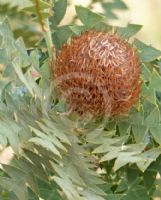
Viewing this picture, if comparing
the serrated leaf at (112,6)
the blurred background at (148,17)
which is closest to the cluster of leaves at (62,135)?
the serrated leaf at (112,6)

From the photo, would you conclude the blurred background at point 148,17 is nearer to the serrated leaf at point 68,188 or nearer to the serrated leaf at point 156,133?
the serrated leaf at point 156,133

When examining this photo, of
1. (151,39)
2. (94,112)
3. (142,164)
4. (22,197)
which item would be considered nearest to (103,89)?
(94,112)

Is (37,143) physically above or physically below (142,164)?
above

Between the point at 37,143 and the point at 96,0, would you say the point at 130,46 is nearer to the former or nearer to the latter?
the point at 37,143

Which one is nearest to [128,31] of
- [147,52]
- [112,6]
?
[147,52]

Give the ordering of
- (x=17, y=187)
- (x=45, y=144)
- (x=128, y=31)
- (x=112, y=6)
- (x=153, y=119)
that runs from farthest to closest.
Answer: (x=112, y=6) → (x=128, y=31) → (x=153, y=119) → (x=17, y=187) → (x=45, y=144)

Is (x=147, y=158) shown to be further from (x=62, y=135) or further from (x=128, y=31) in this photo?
(x=128, y=31)

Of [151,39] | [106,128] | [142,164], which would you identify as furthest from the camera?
[151,39]
